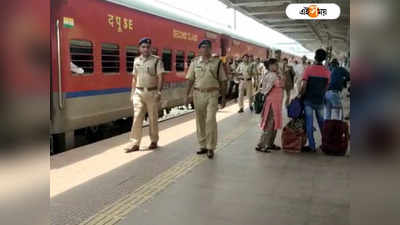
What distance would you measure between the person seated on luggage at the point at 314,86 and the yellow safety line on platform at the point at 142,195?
1840mm

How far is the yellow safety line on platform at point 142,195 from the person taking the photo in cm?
409

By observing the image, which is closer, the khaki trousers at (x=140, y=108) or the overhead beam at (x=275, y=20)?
the khaki trousers at (x=140, y=108)

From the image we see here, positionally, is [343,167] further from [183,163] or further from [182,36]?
[182,36]

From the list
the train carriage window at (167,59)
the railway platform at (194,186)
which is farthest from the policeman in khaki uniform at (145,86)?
the train carriage window at (167,59)

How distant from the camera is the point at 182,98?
40.5ft

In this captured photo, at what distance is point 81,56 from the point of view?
7203 millimetres

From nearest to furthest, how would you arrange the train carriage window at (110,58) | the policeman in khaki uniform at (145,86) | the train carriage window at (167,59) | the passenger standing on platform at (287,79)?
the policeman in khaki uniform at (145,86), the train carriage window at (110,58), the train carriage window at (167,59), the passenger standing on platform at (287,79)

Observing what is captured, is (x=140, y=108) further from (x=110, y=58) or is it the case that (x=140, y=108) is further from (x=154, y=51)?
(x=154, y=51)

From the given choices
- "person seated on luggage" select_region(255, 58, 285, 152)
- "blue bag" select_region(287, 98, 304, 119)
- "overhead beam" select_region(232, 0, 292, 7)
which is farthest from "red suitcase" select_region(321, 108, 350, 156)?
"overhead beam" select_region(232, 0, 292, 7)

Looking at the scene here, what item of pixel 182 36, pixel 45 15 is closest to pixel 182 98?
pixel 182 36

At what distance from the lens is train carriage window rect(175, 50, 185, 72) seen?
11617mm

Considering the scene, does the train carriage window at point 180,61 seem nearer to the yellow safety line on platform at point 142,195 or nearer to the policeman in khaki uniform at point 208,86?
the policeman in khaki uniform at point 208,86

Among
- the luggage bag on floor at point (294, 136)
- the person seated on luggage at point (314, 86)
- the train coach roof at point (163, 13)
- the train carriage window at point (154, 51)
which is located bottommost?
the luggage bag on floor at point (294, 136)

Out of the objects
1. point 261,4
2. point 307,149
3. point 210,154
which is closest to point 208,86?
point 210,154
